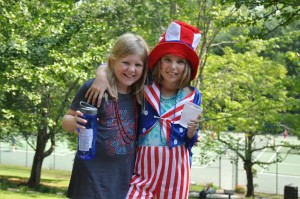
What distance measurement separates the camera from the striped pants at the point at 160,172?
9.53 ft

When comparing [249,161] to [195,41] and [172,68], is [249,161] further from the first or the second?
[172,68]

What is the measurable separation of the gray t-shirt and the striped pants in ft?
0.26

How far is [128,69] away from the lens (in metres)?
2.86

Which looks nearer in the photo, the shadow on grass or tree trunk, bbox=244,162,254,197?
the shadow on grass

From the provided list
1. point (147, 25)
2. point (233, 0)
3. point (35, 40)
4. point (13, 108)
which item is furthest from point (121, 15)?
point (233, 0)

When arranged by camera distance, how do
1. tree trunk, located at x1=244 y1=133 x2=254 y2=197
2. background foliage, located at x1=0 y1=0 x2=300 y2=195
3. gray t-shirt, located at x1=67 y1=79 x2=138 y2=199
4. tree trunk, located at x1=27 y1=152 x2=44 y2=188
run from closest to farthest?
gray t-shirt, located at x1=67 y1=79 x2=138 y2=199
background foliage, located at x1=0 y1=0 x2=300 y2=195
tree trunk, located at x1=27 y1=152 x2=44 y2=188
tree trunk, located at x1=244 y1=133 x2=254 y2=197

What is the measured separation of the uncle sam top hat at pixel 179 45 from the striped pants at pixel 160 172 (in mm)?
554

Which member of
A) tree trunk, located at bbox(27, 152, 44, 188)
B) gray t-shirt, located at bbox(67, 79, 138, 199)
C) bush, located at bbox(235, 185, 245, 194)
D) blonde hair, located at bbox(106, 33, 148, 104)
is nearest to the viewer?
gray t-shirt, located at bbox(67, 79, 138, 199)

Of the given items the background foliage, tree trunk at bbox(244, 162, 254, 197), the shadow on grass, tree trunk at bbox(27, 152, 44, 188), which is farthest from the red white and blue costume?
tree trunk at bbox(244, 162, 254, 197)

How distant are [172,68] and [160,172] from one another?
2.17 ft

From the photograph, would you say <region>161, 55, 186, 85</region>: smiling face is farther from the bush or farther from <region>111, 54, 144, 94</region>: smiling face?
the bush

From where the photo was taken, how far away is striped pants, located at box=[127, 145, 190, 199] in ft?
9.53

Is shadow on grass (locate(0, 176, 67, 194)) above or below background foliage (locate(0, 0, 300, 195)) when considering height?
below

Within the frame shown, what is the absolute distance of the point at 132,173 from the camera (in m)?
2.92
